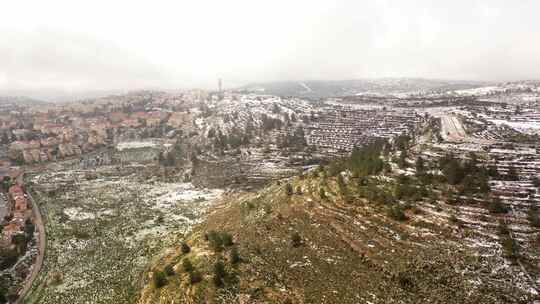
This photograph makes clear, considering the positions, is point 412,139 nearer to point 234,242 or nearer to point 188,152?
point 234,242

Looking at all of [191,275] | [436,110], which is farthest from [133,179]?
[436,110]

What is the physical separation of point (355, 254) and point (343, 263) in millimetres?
2883

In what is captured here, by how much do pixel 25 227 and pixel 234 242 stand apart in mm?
56726

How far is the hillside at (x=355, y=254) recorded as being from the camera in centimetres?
3544

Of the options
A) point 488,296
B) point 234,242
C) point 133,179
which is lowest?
point 133,179

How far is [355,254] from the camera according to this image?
4397 cm

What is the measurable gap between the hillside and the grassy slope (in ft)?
0.39

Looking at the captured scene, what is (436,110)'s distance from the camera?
167m

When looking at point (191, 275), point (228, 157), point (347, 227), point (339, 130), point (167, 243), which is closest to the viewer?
point (191, 275)

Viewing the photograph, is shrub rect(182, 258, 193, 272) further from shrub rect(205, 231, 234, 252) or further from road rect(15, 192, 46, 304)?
road rect(15, 192, 46, 304)

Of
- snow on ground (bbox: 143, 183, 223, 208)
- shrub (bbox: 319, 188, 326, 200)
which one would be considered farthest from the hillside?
snow on ground (bbox: 143, 183, 223, 208)

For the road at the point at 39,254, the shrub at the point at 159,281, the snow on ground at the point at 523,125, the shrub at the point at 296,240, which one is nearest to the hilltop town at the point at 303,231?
the shrub at the point at 159,281

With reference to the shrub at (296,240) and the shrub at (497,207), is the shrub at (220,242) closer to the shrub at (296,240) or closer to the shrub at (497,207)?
the shrub at (296,240)

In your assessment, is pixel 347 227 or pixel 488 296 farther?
pixel 347 227
